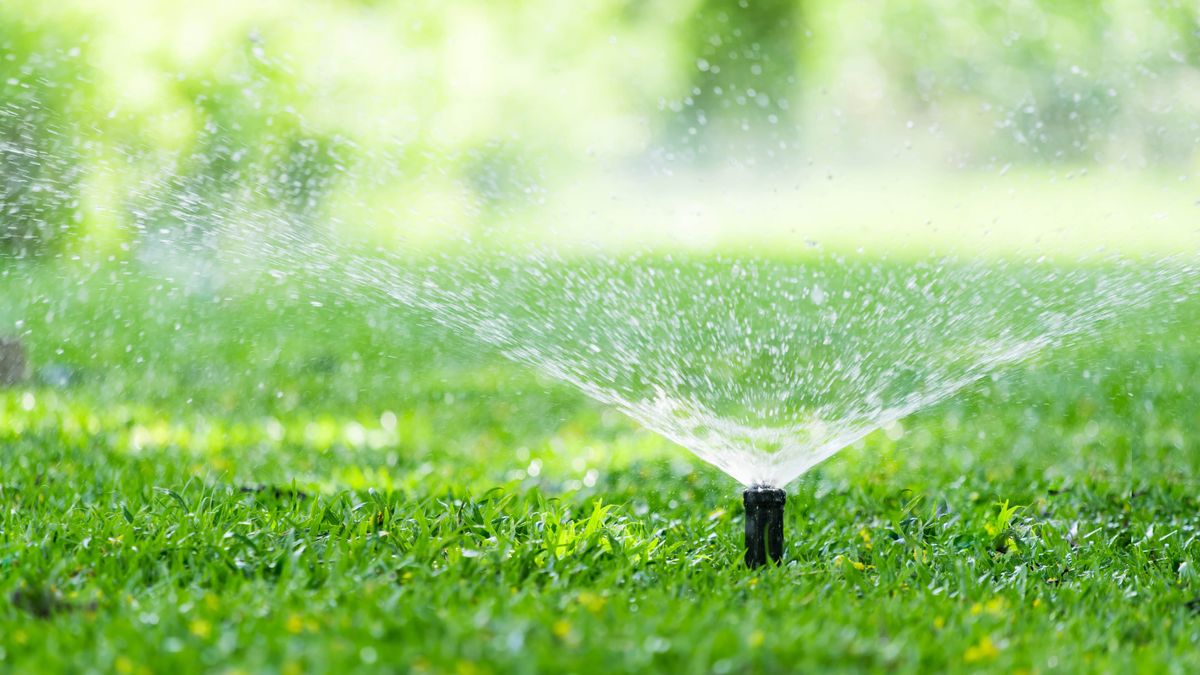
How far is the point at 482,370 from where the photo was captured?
8156mm

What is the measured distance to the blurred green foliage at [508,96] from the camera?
38.8ft

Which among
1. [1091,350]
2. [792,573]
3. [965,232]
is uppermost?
[792,573]

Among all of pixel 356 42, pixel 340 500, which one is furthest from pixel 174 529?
A: pixel 356 42

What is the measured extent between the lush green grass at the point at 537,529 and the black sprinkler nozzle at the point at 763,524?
0.07 metres

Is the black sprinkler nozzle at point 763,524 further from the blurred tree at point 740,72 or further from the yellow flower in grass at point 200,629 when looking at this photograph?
the blurred tree at point 740,72

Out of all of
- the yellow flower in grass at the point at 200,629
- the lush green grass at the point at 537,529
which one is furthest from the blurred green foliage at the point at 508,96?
the yellow flower in grass at the point at 200,629

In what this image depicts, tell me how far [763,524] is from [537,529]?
0.63m

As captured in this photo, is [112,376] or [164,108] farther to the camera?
[164,108]

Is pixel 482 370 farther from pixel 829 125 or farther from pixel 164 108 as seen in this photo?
pixel 829 125

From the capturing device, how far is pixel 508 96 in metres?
14.6

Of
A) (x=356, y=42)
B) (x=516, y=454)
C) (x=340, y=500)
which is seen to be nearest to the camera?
(x=340, y=500)

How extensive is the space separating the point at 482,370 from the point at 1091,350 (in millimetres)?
3667

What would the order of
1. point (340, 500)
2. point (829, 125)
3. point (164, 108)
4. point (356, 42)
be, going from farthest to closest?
point (829, 125)
point (356, 42)
point (164, 108)
point (340, 500)

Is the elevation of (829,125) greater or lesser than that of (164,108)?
lesser
